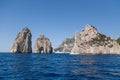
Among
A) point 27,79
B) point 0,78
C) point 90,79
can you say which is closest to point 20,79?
point 27,79

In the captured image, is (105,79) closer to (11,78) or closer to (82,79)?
(82,79)

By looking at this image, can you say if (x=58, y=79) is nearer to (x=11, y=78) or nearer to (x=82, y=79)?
(x=82, y=79)

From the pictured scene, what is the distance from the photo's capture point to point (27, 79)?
35.6 metres

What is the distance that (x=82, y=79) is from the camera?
36500 millimetres

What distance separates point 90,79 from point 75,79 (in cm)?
224

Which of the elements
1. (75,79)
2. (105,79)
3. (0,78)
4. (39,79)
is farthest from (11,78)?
(105,79)

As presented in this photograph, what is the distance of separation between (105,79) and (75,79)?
4462 mm

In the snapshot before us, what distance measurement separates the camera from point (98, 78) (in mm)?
37719

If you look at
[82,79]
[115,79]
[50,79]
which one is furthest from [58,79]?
[115,79]

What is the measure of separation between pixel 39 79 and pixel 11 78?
4.37 metres

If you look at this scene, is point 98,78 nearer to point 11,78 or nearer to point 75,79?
point 75,79

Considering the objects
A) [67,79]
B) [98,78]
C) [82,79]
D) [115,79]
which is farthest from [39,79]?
[115,79]

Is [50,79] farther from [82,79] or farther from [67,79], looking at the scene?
[82,79]

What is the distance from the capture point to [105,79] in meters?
36.8
